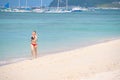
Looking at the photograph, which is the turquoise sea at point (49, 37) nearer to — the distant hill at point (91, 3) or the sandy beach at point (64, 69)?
the sandy beach at point (64, 69)

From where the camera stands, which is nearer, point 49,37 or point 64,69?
point 64,69

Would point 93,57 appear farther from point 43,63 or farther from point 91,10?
point 91,10

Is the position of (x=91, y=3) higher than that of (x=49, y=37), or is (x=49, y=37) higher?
(x=49, y=37)

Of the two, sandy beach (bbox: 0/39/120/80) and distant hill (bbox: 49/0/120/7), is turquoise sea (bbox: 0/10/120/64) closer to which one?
sandy beach (bbox: 0/39/120/80)

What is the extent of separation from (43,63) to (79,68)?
1727 millimetres

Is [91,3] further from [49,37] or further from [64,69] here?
[64,69]

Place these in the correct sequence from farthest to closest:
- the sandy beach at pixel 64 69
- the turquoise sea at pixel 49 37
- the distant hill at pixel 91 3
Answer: the distant hill at pixel 91 3
the turquoise sea at pixel 49 37
the sandy beach at pixel 64 69

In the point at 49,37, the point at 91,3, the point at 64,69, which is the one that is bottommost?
the point at 91,3

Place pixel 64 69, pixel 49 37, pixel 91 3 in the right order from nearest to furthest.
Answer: pixel 64 69 → pixel 49 37 → pixel 91 3

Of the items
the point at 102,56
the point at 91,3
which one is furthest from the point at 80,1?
the point at 102,56

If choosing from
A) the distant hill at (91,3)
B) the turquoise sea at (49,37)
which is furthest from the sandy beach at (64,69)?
the distant hill at (91,3)

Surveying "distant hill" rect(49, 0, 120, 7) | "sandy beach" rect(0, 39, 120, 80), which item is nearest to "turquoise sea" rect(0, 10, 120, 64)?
"sandy beach" rect(0, 39, 120, 80)

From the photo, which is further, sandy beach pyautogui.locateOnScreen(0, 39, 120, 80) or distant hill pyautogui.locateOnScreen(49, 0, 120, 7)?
distant hill pyautogui.locateOnScreen(49, 0, 120, 7)

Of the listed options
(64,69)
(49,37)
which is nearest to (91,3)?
(49,37)
